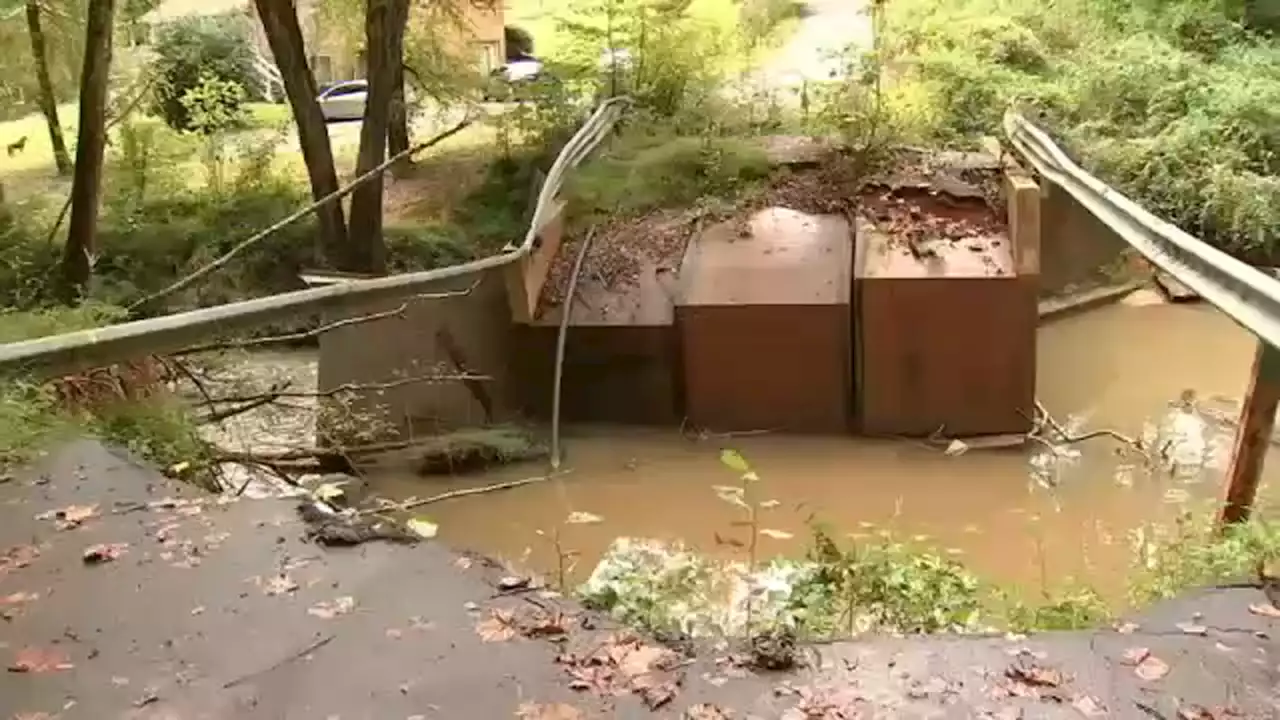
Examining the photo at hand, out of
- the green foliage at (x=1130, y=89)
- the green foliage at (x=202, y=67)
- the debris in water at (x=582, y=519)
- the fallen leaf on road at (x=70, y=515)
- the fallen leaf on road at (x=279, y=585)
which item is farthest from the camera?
the green foliage at (x=202, y=67)

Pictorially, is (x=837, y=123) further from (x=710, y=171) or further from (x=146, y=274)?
(x=146, y=274)

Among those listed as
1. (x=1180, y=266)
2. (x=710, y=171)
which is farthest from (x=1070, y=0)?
(x=1180, y=266)

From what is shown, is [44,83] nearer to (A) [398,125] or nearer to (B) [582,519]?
(A) [398,125]

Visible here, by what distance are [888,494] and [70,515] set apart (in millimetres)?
5002

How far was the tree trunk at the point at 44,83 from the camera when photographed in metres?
11.8

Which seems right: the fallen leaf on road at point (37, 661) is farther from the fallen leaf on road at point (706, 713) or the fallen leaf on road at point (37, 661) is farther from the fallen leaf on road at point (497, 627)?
the fallen leaf on road at point (706, 713)

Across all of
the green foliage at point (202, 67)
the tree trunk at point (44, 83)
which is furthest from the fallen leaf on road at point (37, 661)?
the green foliage at point (202, 67)

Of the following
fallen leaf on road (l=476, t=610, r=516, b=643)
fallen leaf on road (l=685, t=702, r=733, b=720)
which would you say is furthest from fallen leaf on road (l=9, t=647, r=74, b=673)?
fallen leaf on road (l=685, t=702, r=733, b=720)

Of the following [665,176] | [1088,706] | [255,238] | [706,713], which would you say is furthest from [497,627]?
[665,176]

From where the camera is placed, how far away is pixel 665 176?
1035cm

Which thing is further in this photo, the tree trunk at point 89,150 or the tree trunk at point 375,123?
the tree trunk at point 375,123

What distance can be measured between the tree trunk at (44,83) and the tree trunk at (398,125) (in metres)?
3.05

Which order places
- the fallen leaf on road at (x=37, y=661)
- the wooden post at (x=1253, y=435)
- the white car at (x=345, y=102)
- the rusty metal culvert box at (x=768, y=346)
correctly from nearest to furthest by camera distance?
the fallen leaf on road at (x=37, y=661) < the wooden post at (x=1253, y=435) < the rusty metal culvert box at (x=768, y=346) < the white car at (x=345, y=102)

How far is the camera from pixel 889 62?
13797 millimetres
